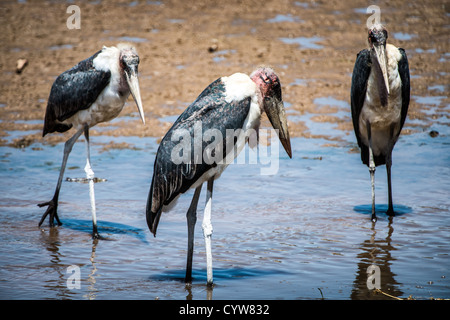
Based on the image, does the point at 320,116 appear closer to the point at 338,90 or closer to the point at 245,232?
the point at 338,90

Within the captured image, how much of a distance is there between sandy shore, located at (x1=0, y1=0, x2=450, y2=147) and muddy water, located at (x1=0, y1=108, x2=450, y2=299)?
1228 millimetres

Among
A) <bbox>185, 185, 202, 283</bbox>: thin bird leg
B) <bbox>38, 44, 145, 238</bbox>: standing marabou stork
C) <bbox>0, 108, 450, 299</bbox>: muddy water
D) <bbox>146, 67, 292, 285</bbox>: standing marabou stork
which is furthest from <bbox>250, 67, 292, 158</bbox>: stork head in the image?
<bbox>38, 44, 145, 238</bbox>: standing marabou stork

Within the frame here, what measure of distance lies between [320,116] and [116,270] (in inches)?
215

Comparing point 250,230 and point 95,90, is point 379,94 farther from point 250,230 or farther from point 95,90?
point 95,90

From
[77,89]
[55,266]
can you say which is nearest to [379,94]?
[77,89]

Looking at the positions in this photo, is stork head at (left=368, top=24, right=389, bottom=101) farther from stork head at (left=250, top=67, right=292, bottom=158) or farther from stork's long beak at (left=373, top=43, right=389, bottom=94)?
stork head at (left=250, top=67, right=292, bottom=158)

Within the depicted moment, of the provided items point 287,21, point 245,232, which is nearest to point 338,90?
point 287,21

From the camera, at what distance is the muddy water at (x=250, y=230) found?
4922mm

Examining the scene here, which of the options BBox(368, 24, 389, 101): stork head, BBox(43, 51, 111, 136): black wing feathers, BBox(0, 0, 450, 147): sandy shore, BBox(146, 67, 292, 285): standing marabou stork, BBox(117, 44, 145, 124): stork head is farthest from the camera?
BBox(0, 0, 450, 147): sandy shore

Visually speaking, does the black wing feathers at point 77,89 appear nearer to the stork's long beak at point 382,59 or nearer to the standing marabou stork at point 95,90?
the standing marabou stork at point 95,90

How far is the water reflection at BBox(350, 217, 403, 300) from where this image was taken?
4758 mm

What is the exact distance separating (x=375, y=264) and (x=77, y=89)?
301 centimetres

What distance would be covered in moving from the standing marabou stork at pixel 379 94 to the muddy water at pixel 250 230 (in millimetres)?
606

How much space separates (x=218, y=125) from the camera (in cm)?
464
